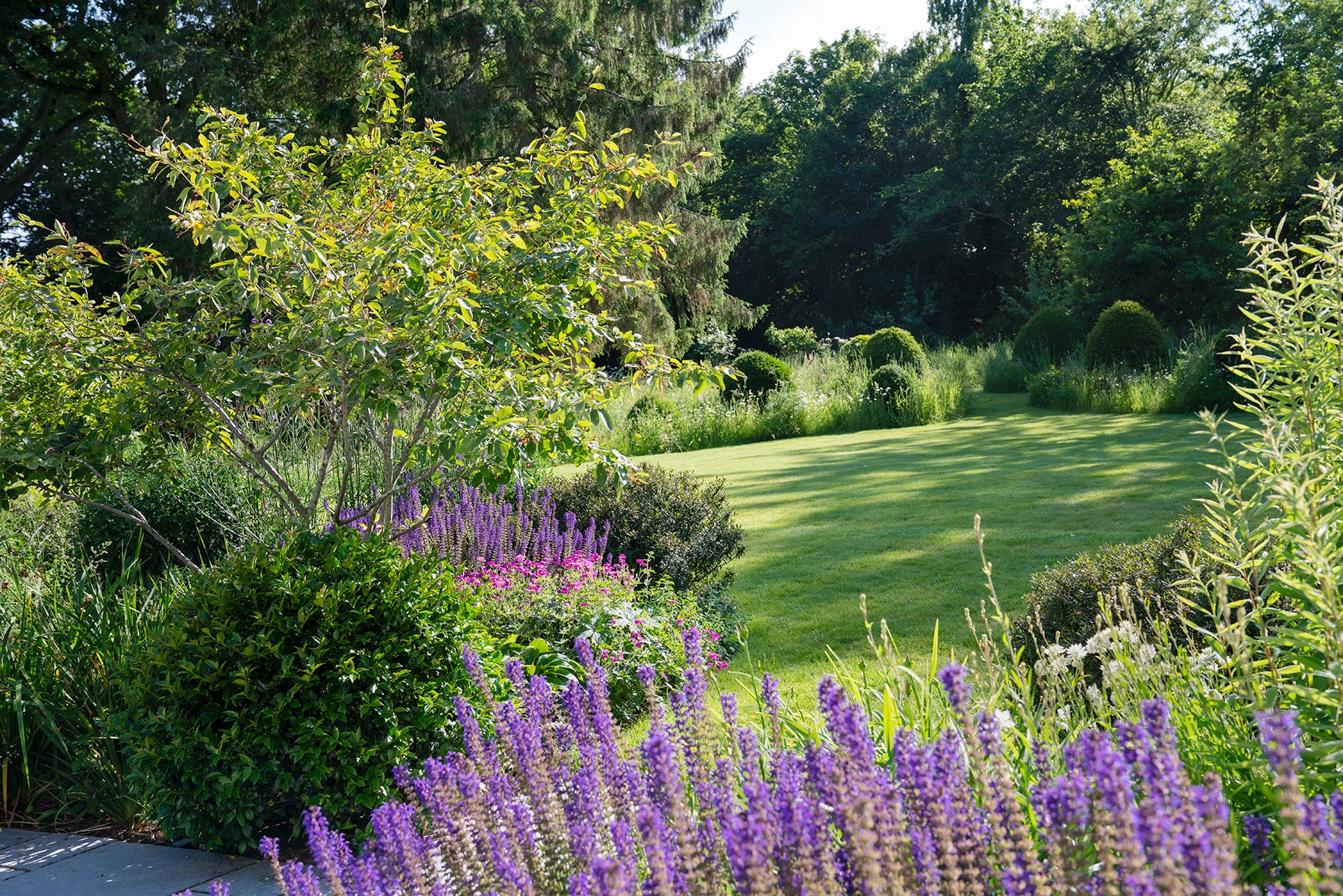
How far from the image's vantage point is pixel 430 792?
7.25ft

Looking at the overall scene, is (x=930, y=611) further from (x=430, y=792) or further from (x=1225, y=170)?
(x=1225, y=170)

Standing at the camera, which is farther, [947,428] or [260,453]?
[947,428]

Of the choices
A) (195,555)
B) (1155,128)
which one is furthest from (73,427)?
(1155,128)

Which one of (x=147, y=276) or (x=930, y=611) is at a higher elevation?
(x=147, y=276)

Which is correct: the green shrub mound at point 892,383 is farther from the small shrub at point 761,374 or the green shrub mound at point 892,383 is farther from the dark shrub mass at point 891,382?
the small shrub at point 761,374

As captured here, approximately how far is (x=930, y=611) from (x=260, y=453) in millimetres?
4093

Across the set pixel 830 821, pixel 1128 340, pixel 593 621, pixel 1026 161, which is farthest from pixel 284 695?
pixel 1026 161

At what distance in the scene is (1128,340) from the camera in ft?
59.1

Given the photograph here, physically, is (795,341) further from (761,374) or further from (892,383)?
(892,383)

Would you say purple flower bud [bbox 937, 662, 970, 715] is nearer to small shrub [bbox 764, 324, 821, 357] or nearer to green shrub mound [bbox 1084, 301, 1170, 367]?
green shrub mound [bbox 1084, 301, 1170, 367]

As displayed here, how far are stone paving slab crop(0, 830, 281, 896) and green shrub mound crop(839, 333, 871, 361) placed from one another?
17876mm

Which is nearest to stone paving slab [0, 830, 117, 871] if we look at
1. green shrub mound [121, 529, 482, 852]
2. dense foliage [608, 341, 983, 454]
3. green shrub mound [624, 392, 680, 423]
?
green shrub mound [121, 529, 482, 852]

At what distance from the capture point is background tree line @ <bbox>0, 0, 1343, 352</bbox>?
1727cm

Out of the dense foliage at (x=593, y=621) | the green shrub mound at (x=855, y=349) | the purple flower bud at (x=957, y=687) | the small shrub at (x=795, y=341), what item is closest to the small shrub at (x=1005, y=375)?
the green shrub mound at (x=855, y=349)
